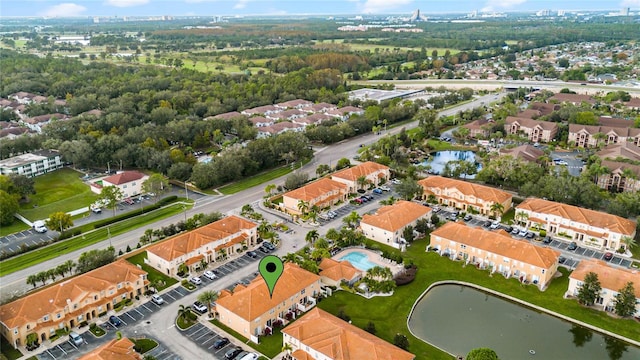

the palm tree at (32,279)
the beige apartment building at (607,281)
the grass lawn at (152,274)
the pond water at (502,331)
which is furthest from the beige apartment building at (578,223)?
the palm tree at (32,279)

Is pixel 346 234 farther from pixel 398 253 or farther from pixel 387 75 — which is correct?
pixel 387 75

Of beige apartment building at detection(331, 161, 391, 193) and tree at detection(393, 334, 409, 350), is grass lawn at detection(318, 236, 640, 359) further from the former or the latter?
beige apartment building at detection(331, 161, 391, 193)

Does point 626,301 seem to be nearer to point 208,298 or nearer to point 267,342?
point 267,342

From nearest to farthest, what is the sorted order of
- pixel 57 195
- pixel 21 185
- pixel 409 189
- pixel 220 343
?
pixel 220 343 < pixel 409 189 < pixel 21 185 < pixel 57 195

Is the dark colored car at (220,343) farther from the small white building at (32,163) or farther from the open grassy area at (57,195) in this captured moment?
the small white building at (32,163)

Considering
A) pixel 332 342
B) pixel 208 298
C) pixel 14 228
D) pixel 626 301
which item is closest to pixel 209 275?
pixel 208 298

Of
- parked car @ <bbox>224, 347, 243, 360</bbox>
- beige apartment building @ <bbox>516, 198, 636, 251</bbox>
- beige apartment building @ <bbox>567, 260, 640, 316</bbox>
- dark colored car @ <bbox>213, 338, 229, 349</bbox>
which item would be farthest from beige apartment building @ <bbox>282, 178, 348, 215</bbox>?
beige apartment building @ <bbox>567, 260, 640, 316</bbox>

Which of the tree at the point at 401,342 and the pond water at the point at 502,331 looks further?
the pond water at the point at 502,331
